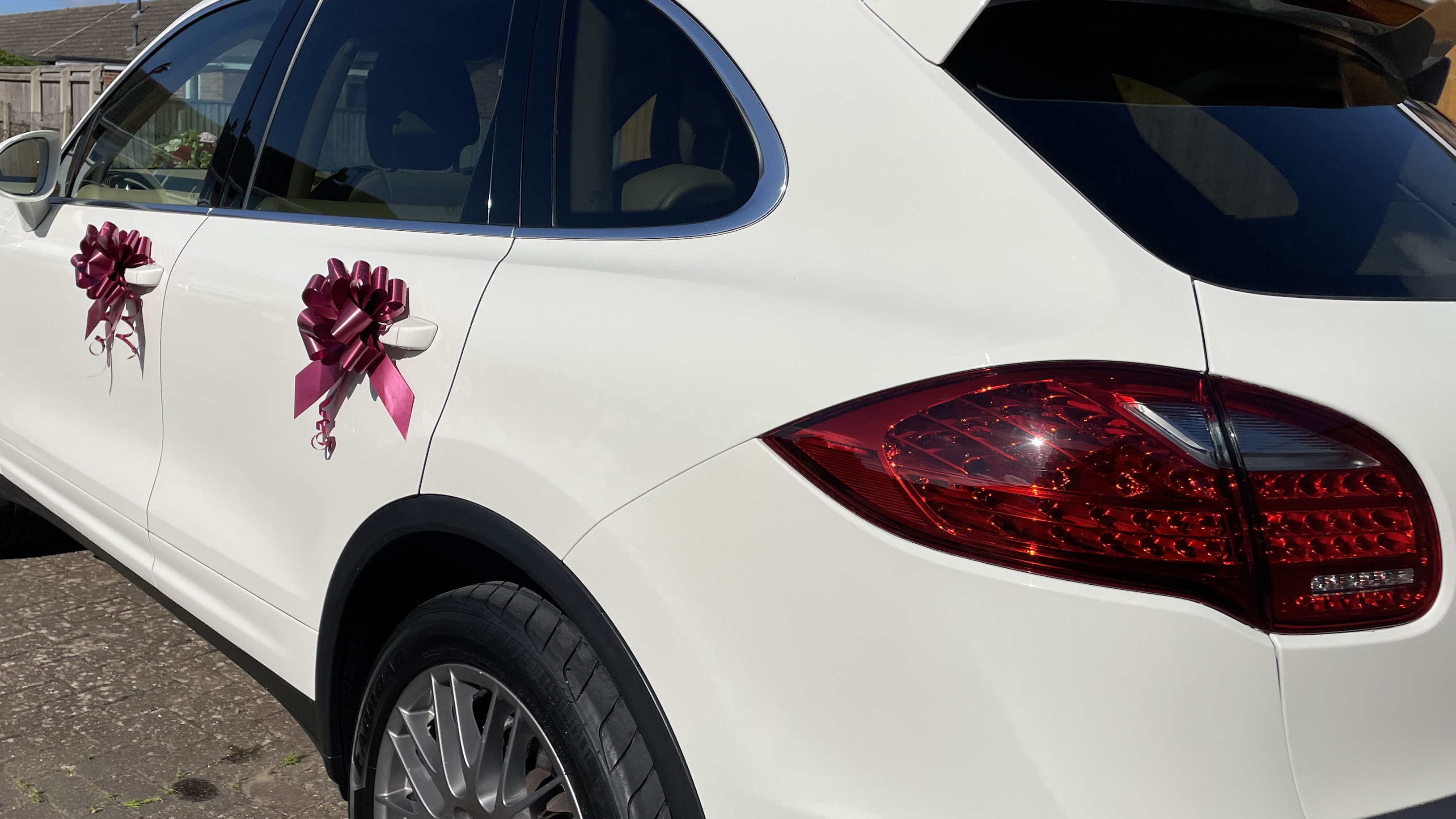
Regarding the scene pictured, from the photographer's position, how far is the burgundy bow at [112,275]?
2691 mm

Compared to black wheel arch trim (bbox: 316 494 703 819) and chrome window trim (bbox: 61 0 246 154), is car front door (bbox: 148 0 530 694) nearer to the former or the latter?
black wheel arch trim (bbox: 316 494 703 819)

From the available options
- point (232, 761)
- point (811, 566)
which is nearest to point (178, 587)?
point (232, 761)

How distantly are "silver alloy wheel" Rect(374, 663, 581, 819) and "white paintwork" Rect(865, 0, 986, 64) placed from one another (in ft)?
3.40

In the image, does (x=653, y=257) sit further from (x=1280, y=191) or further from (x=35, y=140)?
(x=35, y=140)

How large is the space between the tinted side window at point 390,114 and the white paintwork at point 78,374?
0.35 meters

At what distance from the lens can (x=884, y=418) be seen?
50.4 inches

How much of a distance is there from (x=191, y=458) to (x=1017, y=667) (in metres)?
1.93

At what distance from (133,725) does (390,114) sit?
1.85 m

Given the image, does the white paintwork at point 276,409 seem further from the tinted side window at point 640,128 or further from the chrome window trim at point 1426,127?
the chrome window trim at point 1426,127

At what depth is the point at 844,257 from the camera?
4.58 ft

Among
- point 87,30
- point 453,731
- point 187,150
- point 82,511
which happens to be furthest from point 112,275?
point 87,30

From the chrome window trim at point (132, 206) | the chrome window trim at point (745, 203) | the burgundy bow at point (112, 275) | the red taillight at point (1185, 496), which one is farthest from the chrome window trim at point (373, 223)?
the red taillight at point (1185, 496)

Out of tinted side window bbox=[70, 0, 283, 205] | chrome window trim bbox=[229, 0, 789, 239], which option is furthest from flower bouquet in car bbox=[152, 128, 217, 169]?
chrome window trim bbox=[229, 0, 789, 239]

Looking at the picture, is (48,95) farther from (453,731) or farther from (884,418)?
(884,418)
